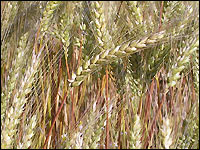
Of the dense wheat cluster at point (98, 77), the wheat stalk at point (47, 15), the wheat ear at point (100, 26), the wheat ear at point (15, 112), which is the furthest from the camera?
the wheat stalk at point (47, 15)

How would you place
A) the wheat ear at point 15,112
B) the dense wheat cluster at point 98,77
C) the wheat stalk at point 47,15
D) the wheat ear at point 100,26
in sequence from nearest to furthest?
the wheat ear at point 15,112
the dense wheat cluster at point 98,77
the wheat ear at point 100,26
the wheat stalk at point 47,15

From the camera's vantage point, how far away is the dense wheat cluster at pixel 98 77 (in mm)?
897

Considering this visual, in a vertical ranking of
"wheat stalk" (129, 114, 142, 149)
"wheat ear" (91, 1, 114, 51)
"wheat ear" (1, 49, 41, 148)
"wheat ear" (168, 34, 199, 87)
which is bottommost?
"wheat stalk" (129, 114, 142, 149)

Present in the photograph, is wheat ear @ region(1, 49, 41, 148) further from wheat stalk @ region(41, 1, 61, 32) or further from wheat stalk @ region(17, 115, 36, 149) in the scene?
wheat stalk @ region(41, 1, 61, 32)

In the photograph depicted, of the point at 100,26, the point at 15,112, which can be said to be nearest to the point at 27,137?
the point at 15,112

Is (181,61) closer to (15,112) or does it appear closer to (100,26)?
(100,26)

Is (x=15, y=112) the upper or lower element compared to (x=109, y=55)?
lower

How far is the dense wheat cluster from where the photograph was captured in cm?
90

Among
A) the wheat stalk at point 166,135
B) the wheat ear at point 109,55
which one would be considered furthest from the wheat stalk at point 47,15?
the wheat stalk at point 166,135

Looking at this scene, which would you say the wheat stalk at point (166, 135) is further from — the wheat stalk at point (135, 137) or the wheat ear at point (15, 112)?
the wheat ear at point (15, 112)

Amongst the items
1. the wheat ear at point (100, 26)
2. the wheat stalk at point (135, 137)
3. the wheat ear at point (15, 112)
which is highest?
the wheat ear at point (100, 26)

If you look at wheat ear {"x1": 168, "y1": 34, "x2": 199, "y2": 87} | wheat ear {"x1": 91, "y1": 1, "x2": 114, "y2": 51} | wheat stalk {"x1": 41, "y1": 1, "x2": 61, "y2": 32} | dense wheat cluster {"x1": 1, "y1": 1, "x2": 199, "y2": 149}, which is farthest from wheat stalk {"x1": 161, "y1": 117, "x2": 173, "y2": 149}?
wheat stalk {"x1": 41, "y1": 1, "x2": 61, "y2": 32}

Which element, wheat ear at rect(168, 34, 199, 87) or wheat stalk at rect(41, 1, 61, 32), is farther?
wheat stalk at rect(41, 1, 61, 32)

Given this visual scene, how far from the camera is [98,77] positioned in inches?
46.8
